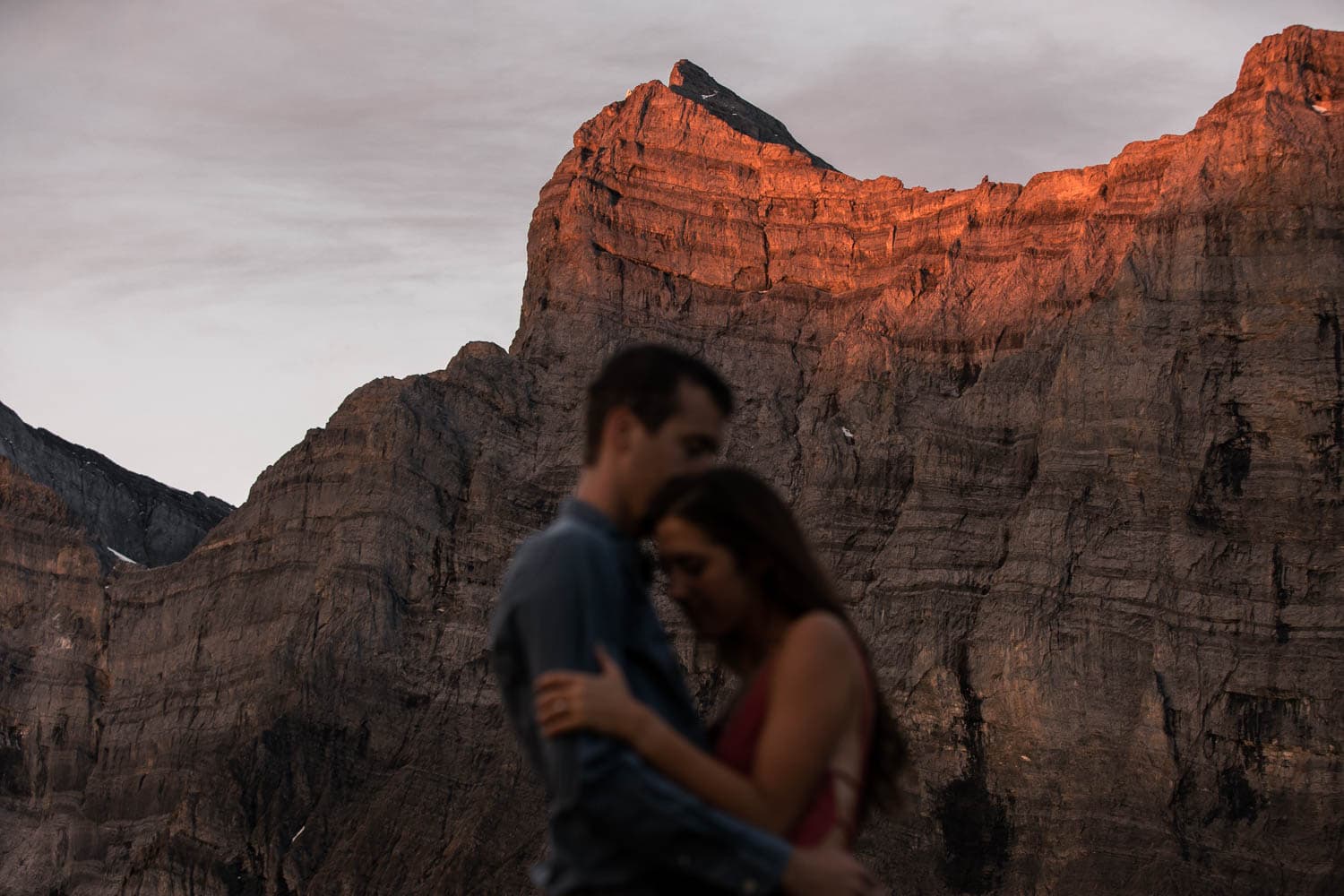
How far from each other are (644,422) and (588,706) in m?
0.82

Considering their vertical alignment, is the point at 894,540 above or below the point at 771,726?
above

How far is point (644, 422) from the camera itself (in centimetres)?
517

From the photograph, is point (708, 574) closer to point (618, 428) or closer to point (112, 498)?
point (618, 428)

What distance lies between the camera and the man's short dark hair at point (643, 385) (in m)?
5.16

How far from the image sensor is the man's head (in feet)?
17.0

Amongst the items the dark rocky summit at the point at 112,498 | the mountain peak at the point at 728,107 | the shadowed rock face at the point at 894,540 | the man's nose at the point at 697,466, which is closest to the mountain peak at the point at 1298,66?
the shadowed rock face at the point at 894,540

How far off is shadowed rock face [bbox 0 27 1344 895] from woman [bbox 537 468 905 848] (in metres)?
38.4

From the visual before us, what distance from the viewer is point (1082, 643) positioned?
156 feet

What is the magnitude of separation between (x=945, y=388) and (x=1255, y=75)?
11901mm

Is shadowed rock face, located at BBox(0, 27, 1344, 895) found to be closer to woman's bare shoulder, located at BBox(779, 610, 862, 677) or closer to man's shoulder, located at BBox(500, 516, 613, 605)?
woman's bare shoulder, located at BBox(779, 610, 862, 677)

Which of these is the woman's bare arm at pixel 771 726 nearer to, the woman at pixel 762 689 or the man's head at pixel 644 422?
the woman at pixel 762 689

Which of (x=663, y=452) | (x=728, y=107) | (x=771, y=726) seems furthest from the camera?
(x=728, y=107)

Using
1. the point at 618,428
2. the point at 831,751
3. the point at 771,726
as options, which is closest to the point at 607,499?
the point at 618,428

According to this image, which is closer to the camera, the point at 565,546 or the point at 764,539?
the point at 565,546
